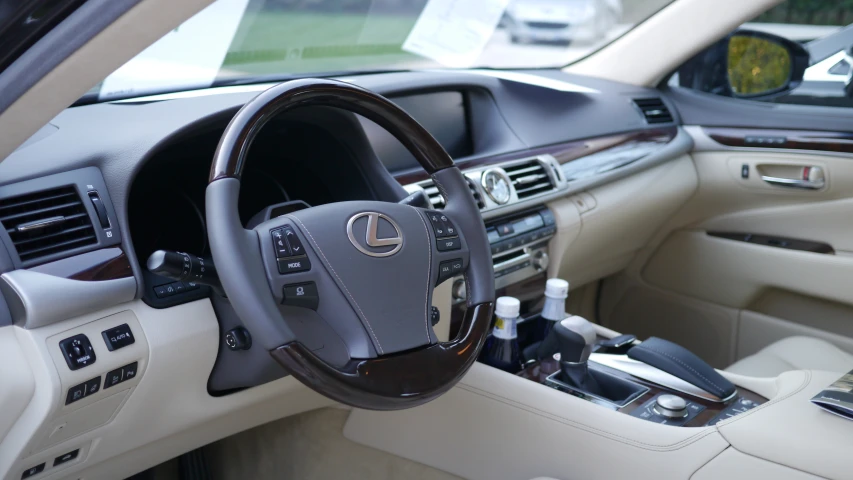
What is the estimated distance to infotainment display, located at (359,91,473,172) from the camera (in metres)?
1.87

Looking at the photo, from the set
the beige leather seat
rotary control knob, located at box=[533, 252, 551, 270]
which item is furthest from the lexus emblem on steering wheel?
the beige leather seat

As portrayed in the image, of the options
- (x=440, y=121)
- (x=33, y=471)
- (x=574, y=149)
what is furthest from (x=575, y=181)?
(x=33, y=471)

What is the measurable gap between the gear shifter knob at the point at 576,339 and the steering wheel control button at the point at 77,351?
0.85 metres

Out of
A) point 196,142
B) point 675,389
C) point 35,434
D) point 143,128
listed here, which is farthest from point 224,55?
point 675,389

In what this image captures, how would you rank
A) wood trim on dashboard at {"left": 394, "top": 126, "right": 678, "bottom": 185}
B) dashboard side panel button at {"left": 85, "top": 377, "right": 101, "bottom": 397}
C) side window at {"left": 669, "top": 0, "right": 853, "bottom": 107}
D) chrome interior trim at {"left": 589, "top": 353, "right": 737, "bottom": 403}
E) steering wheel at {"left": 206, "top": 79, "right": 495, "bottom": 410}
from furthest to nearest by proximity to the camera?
side window at {"left": 669, "top": 0, "right": 853, "bottom": 107} < wood trim on dashboard at {"left": 394, "top": 126, "right": 678, "bottom": 185} < chrome interior trim at {"left": 589, "top": 353, "right": 737, "bottom": 403} < dashboard side panel button at {"left": 85, "top": 377, "right": 101, "bottom": 397} < steering wheel at {"left": 206, "top": 79, "right": 495, "bottom": 410}

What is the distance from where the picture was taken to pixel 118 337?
3.73 feet

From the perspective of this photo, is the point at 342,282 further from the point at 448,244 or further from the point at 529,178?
the point at 529,178

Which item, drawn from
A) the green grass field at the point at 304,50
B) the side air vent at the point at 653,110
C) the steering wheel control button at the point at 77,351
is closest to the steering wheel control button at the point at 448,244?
the steering wheel control button at the point at 77,351

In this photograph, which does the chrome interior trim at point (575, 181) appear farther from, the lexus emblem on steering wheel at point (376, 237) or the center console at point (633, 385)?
the lexus emblem on steering wheel at point (376, 237)

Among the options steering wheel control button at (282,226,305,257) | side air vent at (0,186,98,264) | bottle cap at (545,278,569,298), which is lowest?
bottle cap at (545,278,569,298)

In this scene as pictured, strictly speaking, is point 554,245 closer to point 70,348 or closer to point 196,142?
point 196,142

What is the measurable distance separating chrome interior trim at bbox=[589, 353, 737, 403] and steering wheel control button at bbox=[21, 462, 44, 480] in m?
1.04

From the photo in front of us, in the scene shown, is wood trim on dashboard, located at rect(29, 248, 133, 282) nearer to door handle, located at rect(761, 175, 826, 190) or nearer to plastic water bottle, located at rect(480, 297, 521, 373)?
plastic water bottle, located at rect(480, 297, 521, 373)

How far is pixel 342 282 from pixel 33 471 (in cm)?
53
